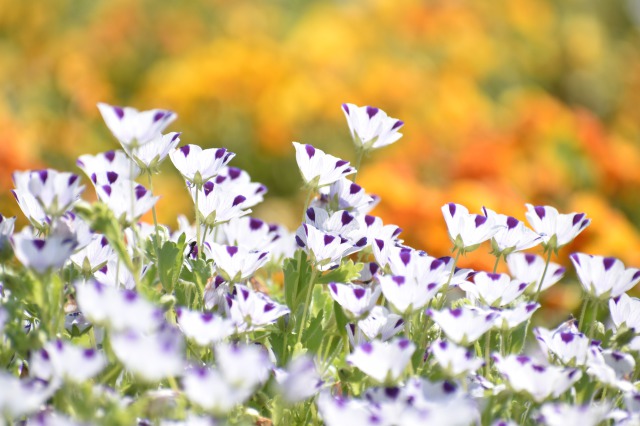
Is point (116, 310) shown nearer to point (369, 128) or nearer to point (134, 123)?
point (134, 123)

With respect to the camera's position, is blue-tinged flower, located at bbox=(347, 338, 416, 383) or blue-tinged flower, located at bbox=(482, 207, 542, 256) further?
blue-tinged flower, located at bbox=(482, 207, 542, 256)

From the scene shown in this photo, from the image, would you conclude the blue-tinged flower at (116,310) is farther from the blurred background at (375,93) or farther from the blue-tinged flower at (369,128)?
the blurred background at (375,93)

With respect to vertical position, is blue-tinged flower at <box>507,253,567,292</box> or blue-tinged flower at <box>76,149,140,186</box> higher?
blue-tinged flower at <box>76,149,140,186</box>

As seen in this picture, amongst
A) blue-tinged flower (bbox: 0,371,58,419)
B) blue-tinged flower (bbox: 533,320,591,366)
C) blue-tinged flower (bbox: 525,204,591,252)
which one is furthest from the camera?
blue-tinged flower (bbox: 525,204,591,252)

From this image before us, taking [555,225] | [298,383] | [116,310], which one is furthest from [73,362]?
[555,225]

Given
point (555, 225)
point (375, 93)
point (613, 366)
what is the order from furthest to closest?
1. point (375, 93)
2. point (555, 225)
3. point (613, 366)

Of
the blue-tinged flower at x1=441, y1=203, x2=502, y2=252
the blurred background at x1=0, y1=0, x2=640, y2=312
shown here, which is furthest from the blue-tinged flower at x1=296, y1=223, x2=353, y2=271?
the blurred background at x1=0, y1=0, x2=640, y2=312

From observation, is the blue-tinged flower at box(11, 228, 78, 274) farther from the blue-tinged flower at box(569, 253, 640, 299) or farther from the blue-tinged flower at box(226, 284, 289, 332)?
the blue-tinged flower at box(569, 253, 640, 299)
